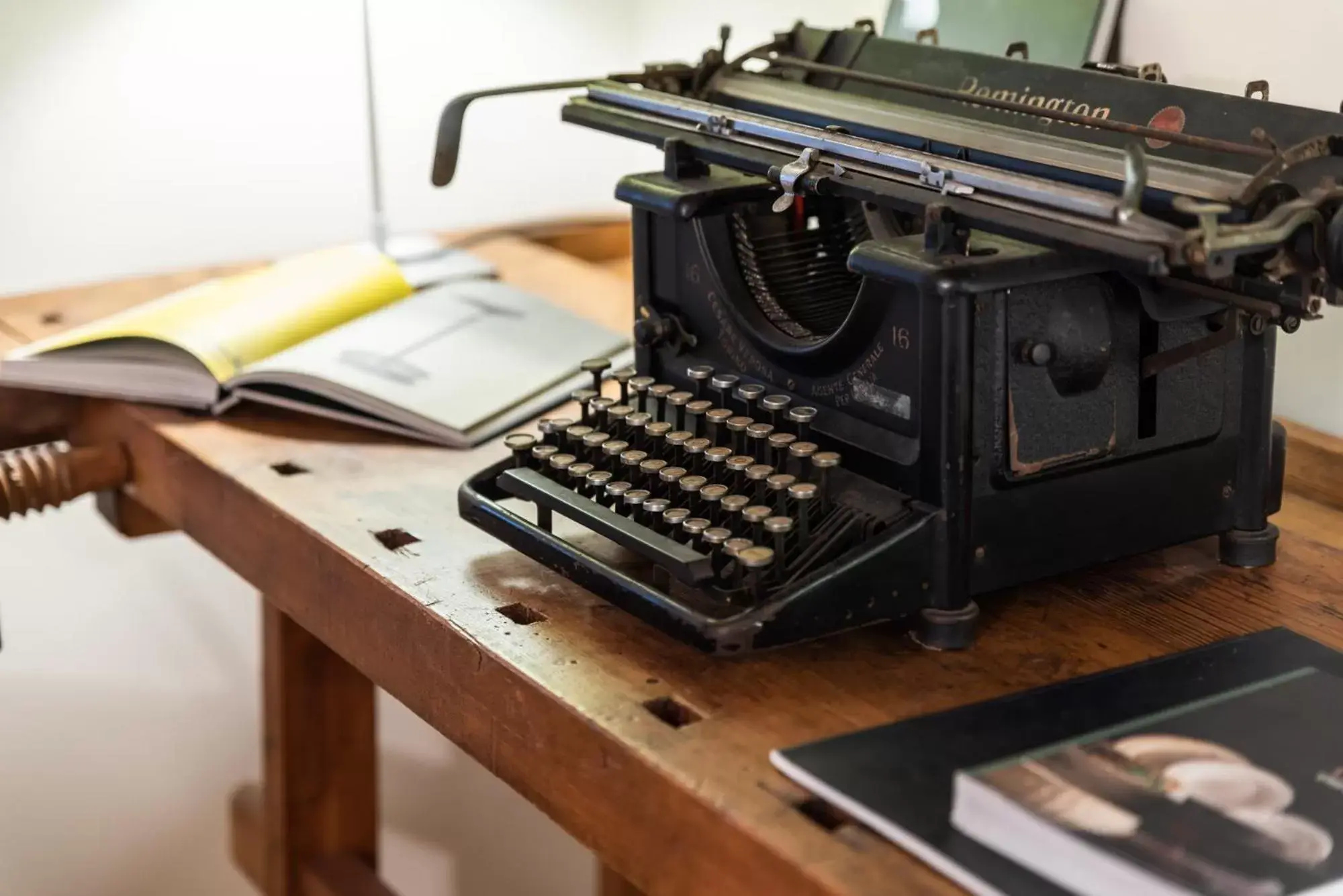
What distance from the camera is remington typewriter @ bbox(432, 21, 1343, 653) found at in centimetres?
108

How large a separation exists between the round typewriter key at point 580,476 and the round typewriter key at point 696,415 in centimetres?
9

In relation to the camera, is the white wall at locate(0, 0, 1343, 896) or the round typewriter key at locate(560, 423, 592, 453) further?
the white wall at locate(0, 0, 1343, 896)

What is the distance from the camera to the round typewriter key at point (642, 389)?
1.38m

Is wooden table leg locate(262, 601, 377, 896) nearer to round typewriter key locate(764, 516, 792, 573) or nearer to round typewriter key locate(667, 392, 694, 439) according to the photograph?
round typewriter key locate(667, 392, 694, 439)

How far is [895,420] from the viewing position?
3.86 ft

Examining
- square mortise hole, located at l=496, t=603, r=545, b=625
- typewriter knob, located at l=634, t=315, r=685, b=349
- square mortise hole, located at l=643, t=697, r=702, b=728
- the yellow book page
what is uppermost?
typewriter knob, located at l=634, t=315, r=685, b=349

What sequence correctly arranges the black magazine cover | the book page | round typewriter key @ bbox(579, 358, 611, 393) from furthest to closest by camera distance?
the book page → round typewriter key @ bbox(579, 358, 611, 393) → the black magazine cover

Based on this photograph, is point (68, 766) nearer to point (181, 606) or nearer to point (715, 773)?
point (181, 606)

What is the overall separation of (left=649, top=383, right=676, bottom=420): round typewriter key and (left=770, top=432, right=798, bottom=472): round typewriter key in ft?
0.43

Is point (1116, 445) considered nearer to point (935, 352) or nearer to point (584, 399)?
point (935, 352)

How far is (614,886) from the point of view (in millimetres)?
2225

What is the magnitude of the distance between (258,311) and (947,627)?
966 mm

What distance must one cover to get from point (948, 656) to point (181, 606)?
1640 mm

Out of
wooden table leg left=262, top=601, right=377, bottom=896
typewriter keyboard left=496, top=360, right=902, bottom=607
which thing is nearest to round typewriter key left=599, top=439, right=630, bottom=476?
typewriter keyboard left=496, top=360, right=902, bottom=607
